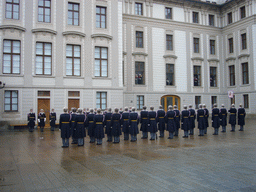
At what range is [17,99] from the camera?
2197 cm

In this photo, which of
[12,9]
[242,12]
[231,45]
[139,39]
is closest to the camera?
[12,9]

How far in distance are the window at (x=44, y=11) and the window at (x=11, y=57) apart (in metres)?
3.12

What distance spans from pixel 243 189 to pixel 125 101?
78.4 feet

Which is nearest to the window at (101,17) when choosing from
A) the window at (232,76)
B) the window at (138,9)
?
the window at (138,9)

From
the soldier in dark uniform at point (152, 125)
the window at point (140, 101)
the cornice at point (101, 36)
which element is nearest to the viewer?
the soldier in dark uniform at point (152, 125)

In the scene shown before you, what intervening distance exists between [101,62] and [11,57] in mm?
7922

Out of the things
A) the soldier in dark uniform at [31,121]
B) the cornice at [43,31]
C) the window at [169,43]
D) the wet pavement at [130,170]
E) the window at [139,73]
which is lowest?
the wet pavement at [130,170]

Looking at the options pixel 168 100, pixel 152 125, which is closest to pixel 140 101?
pixel 168 100

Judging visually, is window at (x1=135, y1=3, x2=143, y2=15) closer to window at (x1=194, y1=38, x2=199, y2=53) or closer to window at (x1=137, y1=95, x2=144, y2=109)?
window at (x1=194, y1=38, x2=199, y2=53)

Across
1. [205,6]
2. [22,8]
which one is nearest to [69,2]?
[22,8]

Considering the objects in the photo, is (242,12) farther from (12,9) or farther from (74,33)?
(12,9)

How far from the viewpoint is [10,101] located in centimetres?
2178

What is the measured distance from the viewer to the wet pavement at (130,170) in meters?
5.99

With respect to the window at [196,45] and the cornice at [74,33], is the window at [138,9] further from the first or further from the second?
the cornice at [74,33]
